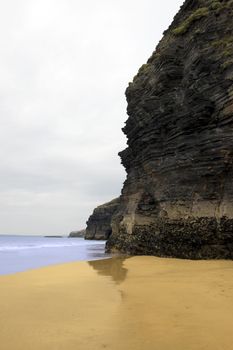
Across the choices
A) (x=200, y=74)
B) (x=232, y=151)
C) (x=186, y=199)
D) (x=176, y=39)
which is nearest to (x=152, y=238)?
(x=186, y=199)

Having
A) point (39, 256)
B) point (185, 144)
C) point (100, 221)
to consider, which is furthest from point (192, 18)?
point (100, 221)

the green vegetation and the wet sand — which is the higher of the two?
the green vegetation

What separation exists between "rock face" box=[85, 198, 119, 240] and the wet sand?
3546 inches

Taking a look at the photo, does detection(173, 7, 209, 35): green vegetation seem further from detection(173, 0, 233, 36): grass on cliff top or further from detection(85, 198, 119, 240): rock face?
detection(85, 198, 119, 240): rock face

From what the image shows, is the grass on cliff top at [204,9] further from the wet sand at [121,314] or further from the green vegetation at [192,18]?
the wet sand at [121,314]

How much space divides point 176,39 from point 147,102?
14.9ft

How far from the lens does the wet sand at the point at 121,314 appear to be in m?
5.63

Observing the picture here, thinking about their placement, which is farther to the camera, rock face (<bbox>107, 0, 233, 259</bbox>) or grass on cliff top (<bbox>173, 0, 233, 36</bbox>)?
grass on cliff top (<bbox>173, 0, 233, 36</bbox>)

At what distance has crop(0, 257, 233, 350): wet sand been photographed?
18.5 feet

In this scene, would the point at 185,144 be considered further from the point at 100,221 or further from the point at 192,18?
the point at 100,221

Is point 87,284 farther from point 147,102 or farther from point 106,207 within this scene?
point 106,207

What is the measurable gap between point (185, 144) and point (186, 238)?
5.05 m

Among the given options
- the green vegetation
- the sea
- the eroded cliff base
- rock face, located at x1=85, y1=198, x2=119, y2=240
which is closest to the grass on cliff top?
the green vegetation

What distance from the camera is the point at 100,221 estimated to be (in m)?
106
